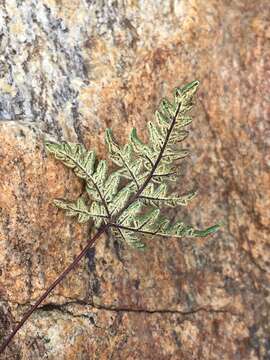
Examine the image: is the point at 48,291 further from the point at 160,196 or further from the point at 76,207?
the point at 160,196

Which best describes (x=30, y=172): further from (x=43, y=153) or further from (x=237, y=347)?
(x=237, y=347)

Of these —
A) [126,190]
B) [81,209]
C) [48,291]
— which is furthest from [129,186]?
[48,291]

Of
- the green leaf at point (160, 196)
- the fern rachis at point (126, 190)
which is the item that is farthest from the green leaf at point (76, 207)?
the green leaf at point (160, 196)

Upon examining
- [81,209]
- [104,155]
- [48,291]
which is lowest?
[48,291]

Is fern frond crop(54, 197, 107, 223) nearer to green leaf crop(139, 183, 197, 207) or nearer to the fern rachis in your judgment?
the fern rachis

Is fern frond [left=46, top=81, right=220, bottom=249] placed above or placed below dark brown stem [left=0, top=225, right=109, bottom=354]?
above

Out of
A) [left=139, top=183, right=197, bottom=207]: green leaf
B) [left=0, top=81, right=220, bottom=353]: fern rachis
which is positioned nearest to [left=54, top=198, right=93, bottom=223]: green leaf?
[left=0, top=81, right=220, bottom=353]: fern rachis

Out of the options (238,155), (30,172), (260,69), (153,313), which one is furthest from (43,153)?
(260,69)

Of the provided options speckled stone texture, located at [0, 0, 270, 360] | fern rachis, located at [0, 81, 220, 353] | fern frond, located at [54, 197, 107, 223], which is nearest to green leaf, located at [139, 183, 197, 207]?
fern rachis, located at [0, 81, 220, 353]

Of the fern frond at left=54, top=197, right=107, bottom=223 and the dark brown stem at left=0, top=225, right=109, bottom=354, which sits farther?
the fern frond at left=54, top=197, right=107, bottom=223

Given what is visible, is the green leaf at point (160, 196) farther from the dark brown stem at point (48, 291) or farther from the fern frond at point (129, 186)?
the dark brown stem at point (48, 291)
